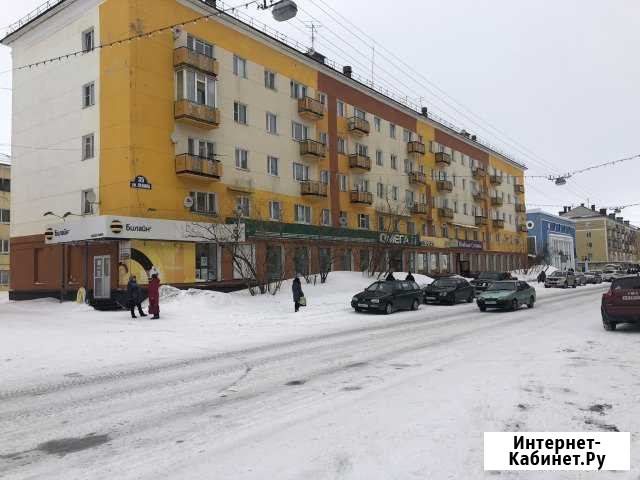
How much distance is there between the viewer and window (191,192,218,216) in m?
29.8

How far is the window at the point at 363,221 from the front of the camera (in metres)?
43.7

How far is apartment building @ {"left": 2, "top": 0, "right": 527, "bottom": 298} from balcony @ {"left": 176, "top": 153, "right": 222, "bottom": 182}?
0.08m

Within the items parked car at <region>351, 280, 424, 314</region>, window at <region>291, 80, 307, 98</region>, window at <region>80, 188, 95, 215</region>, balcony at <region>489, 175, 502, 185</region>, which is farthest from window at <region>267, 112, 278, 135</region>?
balcony at <region>489, 175, 502, 185</region>

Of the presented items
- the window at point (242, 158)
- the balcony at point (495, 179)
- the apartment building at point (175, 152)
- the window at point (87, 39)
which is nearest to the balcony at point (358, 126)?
the apartment building at point (175, 152)

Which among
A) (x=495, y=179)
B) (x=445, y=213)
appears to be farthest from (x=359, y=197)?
(x=495, y=179)

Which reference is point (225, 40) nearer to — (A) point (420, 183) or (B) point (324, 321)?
(B) point (324, 321)

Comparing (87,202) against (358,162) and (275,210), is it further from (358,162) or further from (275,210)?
(358,162)

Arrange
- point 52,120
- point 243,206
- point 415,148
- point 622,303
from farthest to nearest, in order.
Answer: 1. point 415,148
2. point 243,206
3. point 52,120
4. point 622,303

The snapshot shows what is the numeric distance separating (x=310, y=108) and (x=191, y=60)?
11.0m

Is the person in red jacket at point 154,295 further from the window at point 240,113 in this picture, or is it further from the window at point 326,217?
the window at point 326,217

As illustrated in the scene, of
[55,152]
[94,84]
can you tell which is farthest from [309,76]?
[55,152]

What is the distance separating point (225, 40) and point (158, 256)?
46.8 ft

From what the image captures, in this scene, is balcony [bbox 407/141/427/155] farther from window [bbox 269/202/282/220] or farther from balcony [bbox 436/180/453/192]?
window [bbox 269/202/282/220]

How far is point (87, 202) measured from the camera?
28859 mm
